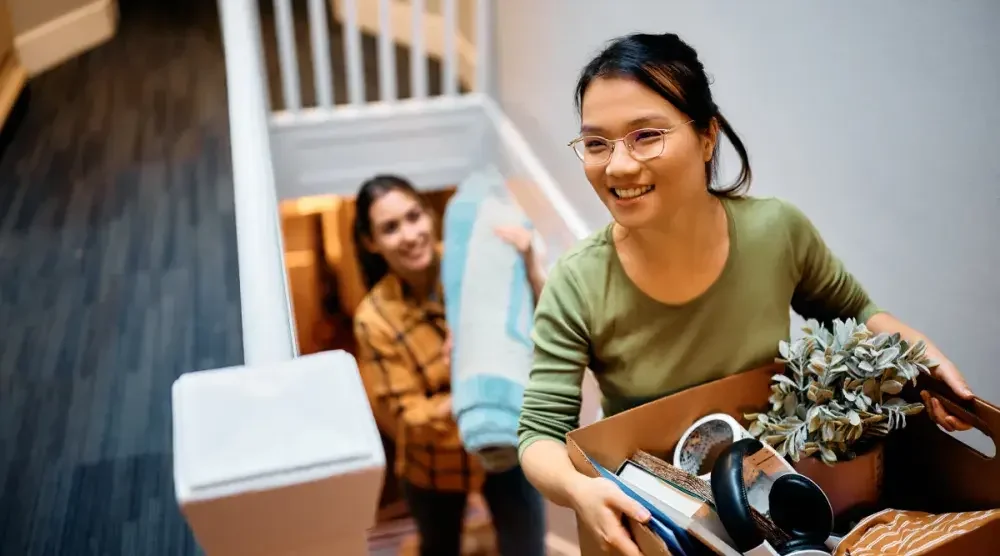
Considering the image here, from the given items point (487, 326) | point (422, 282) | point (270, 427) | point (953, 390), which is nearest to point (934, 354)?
point (953, 390)

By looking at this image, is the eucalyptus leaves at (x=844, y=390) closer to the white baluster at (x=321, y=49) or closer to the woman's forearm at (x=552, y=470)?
the woman's forearm at (x=552, y=470)

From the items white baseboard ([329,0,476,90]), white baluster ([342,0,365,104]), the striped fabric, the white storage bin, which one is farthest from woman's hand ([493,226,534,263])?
the white storage bin

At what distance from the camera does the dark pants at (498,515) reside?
7.67ft

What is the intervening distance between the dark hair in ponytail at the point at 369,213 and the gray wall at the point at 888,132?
1065 millimetres

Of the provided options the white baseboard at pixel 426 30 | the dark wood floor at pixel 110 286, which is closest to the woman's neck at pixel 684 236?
the dark wood floor at pixel 110 286

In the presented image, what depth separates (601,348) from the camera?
936 mm

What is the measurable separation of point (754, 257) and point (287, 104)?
81.0 inches

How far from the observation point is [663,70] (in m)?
0.83

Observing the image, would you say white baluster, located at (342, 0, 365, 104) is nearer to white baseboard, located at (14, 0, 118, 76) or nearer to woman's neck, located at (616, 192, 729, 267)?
white baseboard, located at (14, 0, 118, 76)

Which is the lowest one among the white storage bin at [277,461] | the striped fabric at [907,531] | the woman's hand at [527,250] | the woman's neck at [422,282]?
the woman's neck at [422,282]

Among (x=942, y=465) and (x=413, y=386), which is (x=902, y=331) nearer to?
(x=942, y=465)

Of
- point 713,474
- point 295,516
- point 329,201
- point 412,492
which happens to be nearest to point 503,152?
point 412,492

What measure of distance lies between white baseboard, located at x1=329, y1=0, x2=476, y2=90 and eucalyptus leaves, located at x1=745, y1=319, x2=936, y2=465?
Answer: 8.14 feet

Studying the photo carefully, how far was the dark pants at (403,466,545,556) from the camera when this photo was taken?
2338 millimetres
